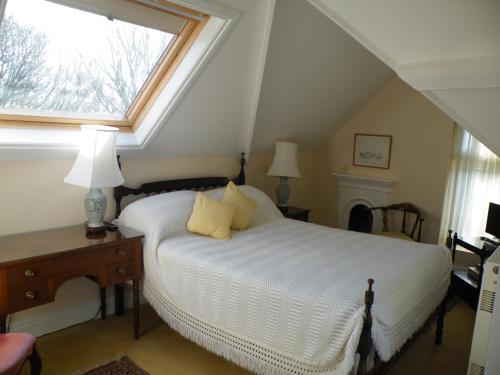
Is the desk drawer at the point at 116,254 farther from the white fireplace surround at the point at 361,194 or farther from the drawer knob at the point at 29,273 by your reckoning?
the white fireplace surround at the point at 361,194

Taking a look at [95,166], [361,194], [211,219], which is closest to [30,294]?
[95,166]

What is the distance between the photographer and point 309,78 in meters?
3.84

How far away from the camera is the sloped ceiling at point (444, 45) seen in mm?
1564

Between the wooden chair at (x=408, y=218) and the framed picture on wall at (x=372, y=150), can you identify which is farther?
the framed picture on wall at (x=372, y=150)

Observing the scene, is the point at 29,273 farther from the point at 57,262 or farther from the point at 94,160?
the point at 94,160

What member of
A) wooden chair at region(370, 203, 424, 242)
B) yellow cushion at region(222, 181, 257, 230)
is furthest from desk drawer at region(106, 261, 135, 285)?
wooden chair at region(370, 203, 424, 242)

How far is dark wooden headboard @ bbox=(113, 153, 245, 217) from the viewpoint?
3088 millimetres

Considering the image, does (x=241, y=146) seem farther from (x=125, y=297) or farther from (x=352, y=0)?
(x=352, y=0)

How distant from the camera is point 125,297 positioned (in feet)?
10.6

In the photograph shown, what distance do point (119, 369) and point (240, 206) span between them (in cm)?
139

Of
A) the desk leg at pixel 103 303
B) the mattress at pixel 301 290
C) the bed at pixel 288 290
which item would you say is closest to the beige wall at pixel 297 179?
the bed at pixel 288 290

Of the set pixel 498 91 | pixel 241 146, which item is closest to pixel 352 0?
pixel 498 91

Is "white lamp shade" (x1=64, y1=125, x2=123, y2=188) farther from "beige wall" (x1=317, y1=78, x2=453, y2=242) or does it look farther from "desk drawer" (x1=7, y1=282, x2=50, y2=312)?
"beige wall" (x1=317, y1=78, x2=453, y2=242)

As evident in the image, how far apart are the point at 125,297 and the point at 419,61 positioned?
8.58ft
